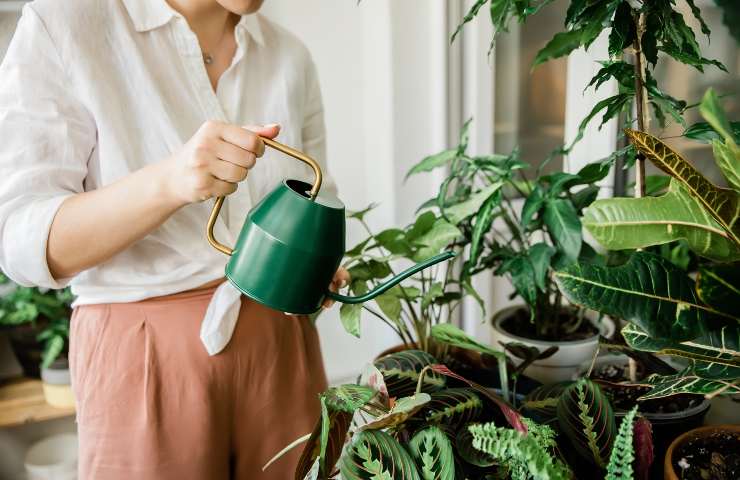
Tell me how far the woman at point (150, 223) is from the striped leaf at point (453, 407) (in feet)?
1.08

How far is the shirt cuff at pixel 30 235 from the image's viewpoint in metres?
0.73

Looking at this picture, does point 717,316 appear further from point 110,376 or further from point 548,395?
point 110,376

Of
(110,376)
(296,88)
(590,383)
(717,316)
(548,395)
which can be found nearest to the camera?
(717,316)

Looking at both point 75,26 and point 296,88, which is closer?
point 75,26

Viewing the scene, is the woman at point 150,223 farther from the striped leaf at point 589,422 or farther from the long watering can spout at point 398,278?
the striped leaf at point 589,422

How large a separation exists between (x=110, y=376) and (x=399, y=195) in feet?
3.14

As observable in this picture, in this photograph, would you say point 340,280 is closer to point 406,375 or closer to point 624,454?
point 406,375

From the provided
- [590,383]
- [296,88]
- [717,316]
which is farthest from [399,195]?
[717,316]

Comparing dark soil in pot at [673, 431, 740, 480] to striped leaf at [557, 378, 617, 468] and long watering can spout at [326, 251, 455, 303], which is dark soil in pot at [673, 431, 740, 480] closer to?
striped leaf at [557, 378, 617, 468]

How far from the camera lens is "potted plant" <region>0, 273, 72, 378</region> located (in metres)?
1.61

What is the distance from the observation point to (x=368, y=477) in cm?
54

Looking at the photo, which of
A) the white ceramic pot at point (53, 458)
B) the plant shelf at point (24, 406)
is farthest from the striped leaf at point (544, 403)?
the white ceramic pot at point (53, 458)

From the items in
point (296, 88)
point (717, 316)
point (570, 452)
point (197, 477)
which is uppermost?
point (296, 88)

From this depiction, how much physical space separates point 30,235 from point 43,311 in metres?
1.04
